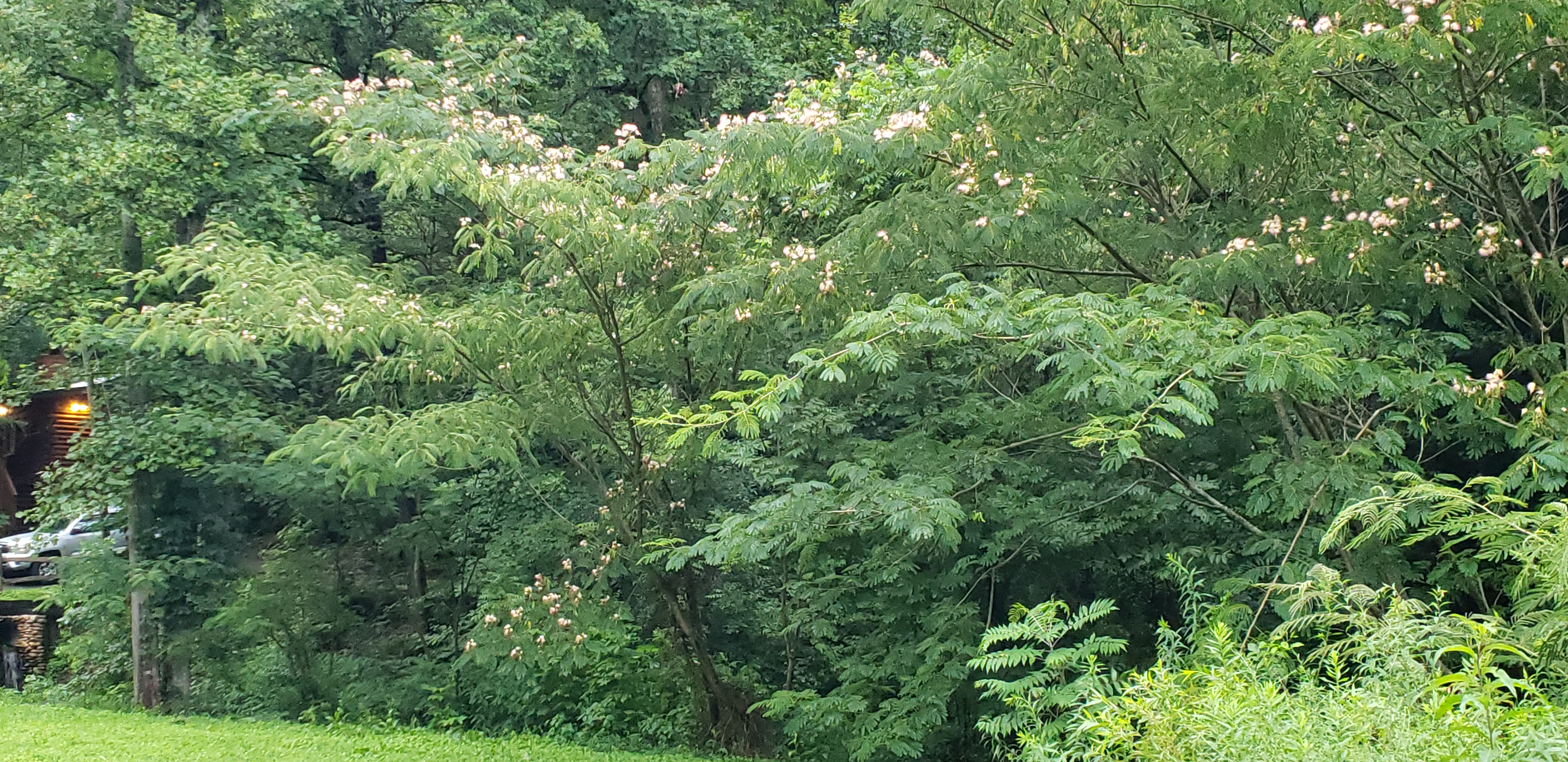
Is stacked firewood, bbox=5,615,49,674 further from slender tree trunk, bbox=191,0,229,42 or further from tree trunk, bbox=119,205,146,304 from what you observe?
slender tree trunk, bbox=191,0,229,42

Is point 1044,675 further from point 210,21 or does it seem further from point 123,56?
point 210,21

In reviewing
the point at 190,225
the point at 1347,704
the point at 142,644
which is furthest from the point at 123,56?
the point at 1347,704

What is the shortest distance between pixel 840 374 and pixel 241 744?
6011 millimetres

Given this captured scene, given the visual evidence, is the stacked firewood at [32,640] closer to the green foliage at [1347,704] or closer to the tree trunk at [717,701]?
the tree trunk at [717,701]

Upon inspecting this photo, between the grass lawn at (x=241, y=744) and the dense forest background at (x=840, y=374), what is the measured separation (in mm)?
710

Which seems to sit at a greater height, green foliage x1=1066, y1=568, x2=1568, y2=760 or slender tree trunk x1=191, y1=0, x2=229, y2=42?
slender tree trunk x1=191, y1=0, x2=229, y2=42

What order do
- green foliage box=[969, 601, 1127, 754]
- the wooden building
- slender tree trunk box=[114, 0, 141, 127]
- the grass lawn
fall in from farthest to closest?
the wooden building, slender tree trunk box=[114, 0, 141, 127], the grass lawn, green foliage box=[969, 601, 1127, 754]

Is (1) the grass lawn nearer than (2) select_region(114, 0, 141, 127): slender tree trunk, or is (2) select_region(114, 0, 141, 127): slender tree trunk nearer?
(1) the grass lawn

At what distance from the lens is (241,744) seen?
7.93 meters

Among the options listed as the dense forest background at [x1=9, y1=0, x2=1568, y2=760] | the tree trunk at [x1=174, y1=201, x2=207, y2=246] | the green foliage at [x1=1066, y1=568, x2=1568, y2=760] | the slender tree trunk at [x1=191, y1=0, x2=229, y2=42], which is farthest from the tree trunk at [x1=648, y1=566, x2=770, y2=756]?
the slender tree trunk at [x1=191, y1=0, x2=229, y2=42]

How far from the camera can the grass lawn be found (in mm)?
7324

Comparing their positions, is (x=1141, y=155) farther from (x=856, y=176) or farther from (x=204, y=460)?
(x=204, y=460)

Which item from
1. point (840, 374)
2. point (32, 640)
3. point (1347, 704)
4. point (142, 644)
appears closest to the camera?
point (1347, 704)

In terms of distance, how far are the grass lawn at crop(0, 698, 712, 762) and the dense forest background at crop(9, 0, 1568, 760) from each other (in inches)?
28.0
